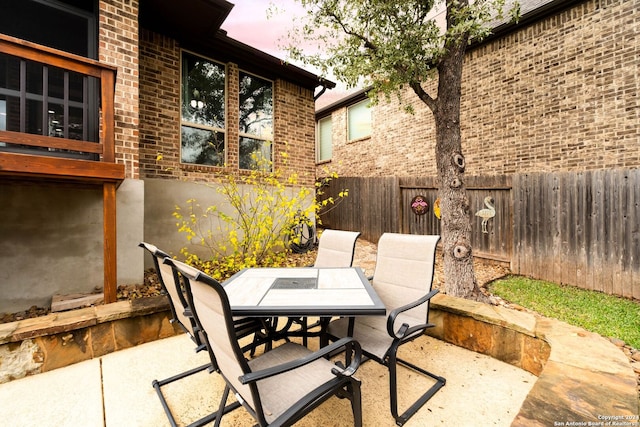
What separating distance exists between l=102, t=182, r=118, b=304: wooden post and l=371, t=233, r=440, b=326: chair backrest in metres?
2.90

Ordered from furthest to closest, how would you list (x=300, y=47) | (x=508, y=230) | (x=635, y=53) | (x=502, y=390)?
(x=508, y=230) < (x=635, y=53) < (x=300, y=47) < (x=502, y=390)

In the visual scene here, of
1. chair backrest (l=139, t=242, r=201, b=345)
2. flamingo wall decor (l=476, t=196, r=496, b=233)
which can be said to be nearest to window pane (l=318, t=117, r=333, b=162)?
flamingo wall decor (l=476, t=196, r=496, b=233)

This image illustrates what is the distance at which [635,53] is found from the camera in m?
4.99

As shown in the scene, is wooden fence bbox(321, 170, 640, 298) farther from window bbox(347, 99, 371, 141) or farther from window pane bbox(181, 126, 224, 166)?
window pane bbox(181, 126, 224, 166)

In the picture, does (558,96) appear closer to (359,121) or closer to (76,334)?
(359,121)

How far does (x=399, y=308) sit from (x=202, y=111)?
214 inches

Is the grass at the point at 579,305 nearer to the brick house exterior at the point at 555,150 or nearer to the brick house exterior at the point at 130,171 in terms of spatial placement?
the brick house exterior at the point at 555,150

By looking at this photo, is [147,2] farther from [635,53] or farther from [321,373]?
[635,53]

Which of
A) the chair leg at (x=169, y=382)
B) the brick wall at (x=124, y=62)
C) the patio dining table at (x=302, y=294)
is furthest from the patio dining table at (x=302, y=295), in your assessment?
the brick wall at (x=124, y=62)

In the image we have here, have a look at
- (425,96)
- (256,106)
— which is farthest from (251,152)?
(425,96)

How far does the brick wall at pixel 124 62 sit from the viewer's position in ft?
12.2

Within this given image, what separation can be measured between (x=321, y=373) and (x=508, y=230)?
5659mm

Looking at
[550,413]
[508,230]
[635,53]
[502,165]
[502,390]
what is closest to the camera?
[550,413]

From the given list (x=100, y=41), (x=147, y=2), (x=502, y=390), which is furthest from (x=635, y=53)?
(x=100, y=41)
